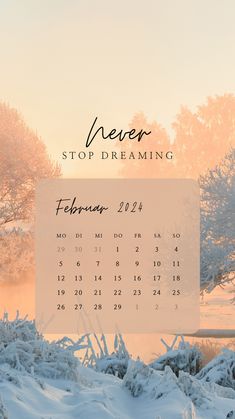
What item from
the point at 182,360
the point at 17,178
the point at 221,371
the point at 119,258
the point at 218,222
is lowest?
the point at 221,371

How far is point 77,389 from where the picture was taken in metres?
4.68

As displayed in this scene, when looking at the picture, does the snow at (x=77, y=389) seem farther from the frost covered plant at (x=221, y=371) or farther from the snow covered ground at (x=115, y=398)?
the frost covered plant at (x=221, y=371)

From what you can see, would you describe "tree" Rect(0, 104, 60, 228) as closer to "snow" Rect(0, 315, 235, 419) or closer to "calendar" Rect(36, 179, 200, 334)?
"calendar" Rect(36, 179, 200, 334)

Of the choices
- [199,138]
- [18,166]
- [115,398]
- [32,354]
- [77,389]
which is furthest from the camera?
[18,166]

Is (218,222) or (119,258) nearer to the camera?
(119,258)

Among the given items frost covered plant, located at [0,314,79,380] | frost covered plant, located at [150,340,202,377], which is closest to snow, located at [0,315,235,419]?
frost covered plant, located at [0,314,79,380]

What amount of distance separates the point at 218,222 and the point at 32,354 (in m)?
20.3

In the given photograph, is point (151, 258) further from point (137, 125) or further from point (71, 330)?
point (71, 330)

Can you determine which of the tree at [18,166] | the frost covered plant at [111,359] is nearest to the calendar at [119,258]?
the frost covered plant at [111,359]

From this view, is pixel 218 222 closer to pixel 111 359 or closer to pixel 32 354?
pixel 111 359

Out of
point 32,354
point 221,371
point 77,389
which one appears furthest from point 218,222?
point 77,389

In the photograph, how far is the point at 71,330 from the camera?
1208 centimetres

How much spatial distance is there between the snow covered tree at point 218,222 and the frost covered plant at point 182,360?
1649 centimetres

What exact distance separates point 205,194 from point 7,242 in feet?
38.5
